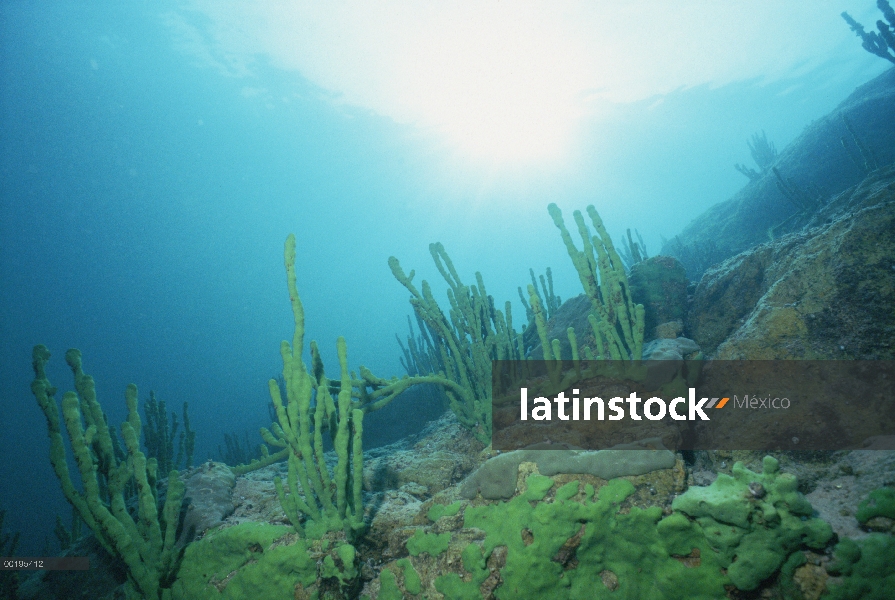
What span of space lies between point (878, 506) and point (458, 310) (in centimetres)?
312

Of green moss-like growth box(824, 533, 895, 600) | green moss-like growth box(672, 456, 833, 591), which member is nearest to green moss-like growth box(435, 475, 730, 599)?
green moss-like growth box(672, 456, 833, 591)

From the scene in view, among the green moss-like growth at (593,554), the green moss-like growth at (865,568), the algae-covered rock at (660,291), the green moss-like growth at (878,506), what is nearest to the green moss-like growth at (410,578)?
the green moss-like growth at (593,554)

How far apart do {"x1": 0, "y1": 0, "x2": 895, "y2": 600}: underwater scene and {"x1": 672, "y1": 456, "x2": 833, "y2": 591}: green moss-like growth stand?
0.05 feet

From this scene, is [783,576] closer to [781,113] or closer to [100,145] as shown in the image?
[100,145]

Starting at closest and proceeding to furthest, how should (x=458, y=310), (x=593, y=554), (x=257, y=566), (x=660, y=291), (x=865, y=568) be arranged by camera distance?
(x=865, y=568) → (x=593, y=554) → (x=257, y=566) → (x=458, y=310) → (x=660, y=291)

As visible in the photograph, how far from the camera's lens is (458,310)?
3992 millimetres

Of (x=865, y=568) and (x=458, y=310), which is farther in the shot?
(x=458, y=310)

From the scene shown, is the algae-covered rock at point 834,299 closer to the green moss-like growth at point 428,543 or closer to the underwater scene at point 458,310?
the underwater scene at point 458,310

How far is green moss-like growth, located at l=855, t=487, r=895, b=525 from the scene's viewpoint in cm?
160

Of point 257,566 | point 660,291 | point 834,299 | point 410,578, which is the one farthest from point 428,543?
point 660,291

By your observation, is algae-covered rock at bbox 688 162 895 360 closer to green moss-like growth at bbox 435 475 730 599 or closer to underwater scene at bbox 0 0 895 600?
underwater scene at bbox 0 0 895 600

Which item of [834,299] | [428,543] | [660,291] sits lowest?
[428,543]

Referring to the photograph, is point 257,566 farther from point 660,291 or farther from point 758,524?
point 660,291

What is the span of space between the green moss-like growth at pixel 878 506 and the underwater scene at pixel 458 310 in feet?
0.08
